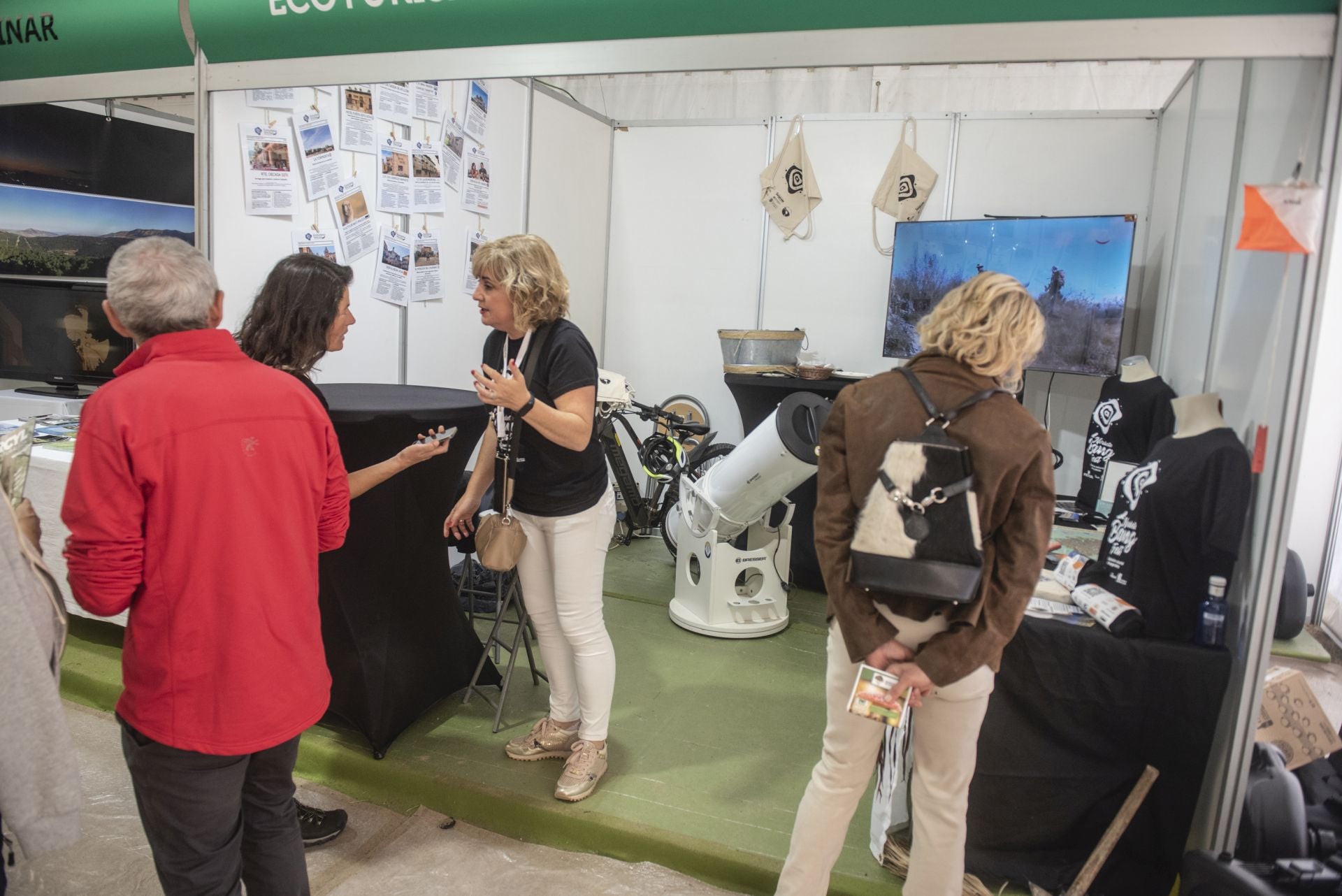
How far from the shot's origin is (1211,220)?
2.71 metres

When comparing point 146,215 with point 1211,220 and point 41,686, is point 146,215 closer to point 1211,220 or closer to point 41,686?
point 41,686

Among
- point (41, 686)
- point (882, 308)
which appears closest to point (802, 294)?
point (882, 308)

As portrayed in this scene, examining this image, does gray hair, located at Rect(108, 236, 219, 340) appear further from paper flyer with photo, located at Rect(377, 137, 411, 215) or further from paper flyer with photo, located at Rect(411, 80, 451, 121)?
paper flyer with photo, located at Rect(411, 80, 451, 121)

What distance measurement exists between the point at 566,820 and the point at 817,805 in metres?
0.87

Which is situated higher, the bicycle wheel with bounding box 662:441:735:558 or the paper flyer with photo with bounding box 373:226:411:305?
the paper flyer with photo with bounding box 373:226:411:305

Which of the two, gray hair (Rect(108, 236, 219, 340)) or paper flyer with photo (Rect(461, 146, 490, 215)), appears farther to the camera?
paper flyer with photo (Rect(461, 146, 490, 215))

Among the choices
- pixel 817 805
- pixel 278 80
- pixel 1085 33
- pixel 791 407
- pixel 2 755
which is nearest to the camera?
pixel 2 755

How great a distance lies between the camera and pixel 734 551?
3621 millimetres

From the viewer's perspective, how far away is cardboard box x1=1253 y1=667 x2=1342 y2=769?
2.14 metres

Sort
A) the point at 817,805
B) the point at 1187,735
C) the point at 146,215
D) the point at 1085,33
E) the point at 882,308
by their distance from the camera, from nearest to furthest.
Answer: the point at 1085,33 → the point at 817,805 → the point at 1187,735 → the point at 146,215 → the point at 882,308

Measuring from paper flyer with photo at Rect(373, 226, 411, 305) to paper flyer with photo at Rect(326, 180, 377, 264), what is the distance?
7cm

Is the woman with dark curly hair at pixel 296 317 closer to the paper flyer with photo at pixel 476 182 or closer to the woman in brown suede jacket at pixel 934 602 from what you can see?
the woman in brown suede jacket at pixel 934 602

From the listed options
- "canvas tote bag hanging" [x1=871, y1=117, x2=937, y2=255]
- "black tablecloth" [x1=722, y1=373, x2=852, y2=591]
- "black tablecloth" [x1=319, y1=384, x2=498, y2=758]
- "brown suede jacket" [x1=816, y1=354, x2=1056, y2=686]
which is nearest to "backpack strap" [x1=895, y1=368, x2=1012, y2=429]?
"brown suede jacket" [x1=816, y1=354, x2=1056, y2=686]

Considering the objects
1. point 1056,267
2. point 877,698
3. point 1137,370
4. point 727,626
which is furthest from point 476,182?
point 877,698
